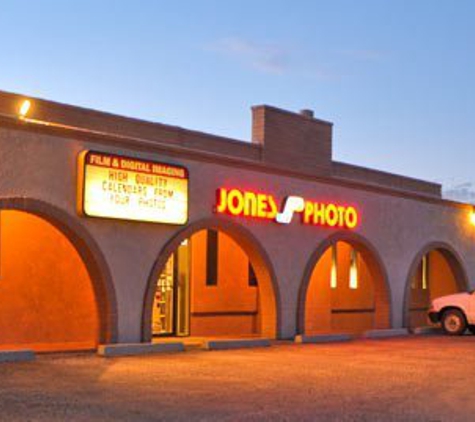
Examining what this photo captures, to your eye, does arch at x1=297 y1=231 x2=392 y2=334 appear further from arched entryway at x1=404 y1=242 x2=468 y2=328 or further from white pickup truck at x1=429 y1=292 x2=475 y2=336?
arched entryway at x1=404 y1=242 x2=468 y2=328

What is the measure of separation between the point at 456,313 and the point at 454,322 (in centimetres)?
29

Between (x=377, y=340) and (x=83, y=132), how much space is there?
1083cm

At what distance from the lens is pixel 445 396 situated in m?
13.7

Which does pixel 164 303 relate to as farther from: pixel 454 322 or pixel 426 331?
pixel 454 322

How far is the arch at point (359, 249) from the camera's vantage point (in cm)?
2495

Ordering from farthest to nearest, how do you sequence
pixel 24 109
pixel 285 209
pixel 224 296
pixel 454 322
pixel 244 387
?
1. pixel 454 322
2. pixel 224 296
3. pixel 285 209
4. pixel 24 109
5. pixel 244 387

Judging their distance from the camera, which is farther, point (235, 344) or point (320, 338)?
point (320, 338)

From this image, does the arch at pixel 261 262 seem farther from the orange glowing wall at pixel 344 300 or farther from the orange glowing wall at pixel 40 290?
the orange glowing wall at pixel 344 300

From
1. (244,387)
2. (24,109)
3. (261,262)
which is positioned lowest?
(244,387)

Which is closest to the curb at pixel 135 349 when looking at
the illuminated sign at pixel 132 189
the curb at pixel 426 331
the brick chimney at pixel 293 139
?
the illuminated sign at pixel 132 189

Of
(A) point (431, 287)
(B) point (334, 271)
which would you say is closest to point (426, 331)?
(B) point (334, 271)

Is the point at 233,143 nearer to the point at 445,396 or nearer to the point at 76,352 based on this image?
the point at 76,352

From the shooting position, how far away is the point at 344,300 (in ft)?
104

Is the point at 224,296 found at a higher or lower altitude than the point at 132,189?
lower
